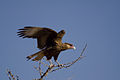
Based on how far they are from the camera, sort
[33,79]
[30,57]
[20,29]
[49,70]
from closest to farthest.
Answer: [33,79], [49,70], [30,57], [20,29]

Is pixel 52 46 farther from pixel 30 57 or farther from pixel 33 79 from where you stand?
pixel 33 79

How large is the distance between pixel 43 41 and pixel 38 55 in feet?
→ 1.87

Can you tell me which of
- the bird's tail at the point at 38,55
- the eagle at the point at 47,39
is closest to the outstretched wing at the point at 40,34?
the eagle at the point at 47,39

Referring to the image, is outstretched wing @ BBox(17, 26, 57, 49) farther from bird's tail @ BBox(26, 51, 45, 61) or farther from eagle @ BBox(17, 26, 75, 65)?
bird's tail @ BBox(26, 51, 45, 61)

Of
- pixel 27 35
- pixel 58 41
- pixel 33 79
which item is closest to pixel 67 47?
pixel 58 41

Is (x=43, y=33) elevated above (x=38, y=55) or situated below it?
above

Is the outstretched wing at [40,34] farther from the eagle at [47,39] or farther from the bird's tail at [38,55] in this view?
the bird's tail at [38,55]

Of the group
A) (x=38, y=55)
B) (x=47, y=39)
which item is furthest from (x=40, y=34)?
(x=38, y=55)

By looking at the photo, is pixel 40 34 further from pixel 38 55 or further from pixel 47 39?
pixel 38 55

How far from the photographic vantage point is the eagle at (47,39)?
4988 mm

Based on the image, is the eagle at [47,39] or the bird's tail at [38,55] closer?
the bird's tail at [38,55]

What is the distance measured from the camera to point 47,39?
5227 mm

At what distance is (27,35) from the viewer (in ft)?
16.4

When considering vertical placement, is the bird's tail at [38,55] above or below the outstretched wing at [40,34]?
below
